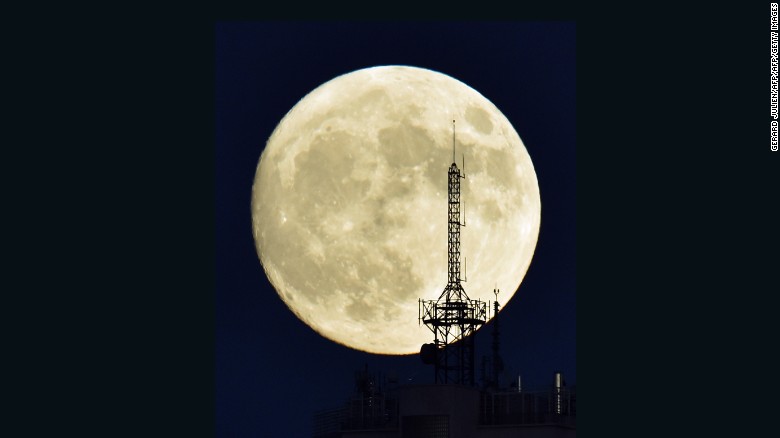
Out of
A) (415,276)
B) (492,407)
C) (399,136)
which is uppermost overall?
(399,136)

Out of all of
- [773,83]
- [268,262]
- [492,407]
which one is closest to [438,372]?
[492,407]

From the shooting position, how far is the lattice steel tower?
112500 millimetres

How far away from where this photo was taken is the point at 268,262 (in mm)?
118875

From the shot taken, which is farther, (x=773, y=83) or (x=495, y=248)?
(x=495, y=248)

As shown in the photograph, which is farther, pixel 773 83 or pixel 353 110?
pixel 353 110

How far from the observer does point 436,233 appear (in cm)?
11419

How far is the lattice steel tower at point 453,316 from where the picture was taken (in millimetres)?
112500

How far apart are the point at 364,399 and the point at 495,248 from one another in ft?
39.0

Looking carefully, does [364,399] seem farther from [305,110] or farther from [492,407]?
[305,110]

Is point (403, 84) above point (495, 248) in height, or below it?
above

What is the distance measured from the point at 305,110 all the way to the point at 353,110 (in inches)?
122

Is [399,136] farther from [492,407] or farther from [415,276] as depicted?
[492,407]

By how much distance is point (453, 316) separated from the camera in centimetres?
11281

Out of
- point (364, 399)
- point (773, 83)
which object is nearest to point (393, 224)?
point (364, 399)
